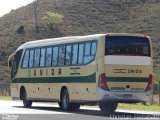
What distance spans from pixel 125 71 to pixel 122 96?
1072 mm

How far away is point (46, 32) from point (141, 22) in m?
15.6

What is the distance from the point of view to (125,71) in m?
26.4

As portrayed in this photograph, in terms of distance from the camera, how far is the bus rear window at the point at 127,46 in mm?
26359

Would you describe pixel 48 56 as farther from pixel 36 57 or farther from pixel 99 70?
pixel 99 70

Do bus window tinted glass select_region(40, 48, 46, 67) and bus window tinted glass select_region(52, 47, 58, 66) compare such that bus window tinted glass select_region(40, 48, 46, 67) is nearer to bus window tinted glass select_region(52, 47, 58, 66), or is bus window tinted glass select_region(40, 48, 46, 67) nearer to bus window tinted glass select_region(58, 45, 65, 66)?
bus window tinted glass select_region(52, 47, 58, 66)

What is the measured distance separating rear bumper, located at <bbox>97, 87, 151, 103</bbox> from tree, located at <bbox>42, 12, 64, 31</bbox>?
76304 mm

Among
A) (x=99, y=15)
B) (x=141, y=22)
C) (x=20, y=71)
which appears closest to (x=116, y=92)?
(x=20, y=71)

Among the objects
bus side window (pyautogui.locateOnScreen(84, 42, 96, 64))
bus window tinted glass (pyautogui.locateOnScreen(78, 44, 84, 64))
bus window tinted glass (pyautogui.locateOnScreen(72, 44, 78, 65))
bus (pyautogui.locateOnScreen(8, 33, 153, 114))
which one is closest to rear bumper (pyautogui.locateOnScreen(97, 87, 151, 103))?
bus (pyautogui.locateOnScreen(8, 33, 153, 114))

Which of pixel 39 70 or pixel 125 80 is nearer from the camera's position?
pixel 125 80

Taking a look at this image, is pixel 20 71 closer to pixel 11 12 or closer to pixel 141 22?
pixel 141 22

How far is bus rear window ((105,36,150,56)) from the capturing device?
86.5ft

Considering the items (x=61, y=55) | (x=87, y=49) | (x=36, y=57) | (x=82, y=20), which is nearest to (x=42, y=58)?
(x=36, y=57)

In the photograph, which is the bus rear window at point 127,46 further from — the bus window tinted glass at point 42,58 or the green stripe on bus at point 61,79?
the bus window tinted glass at point 42,58

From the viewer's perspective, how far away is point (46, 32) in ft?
336
